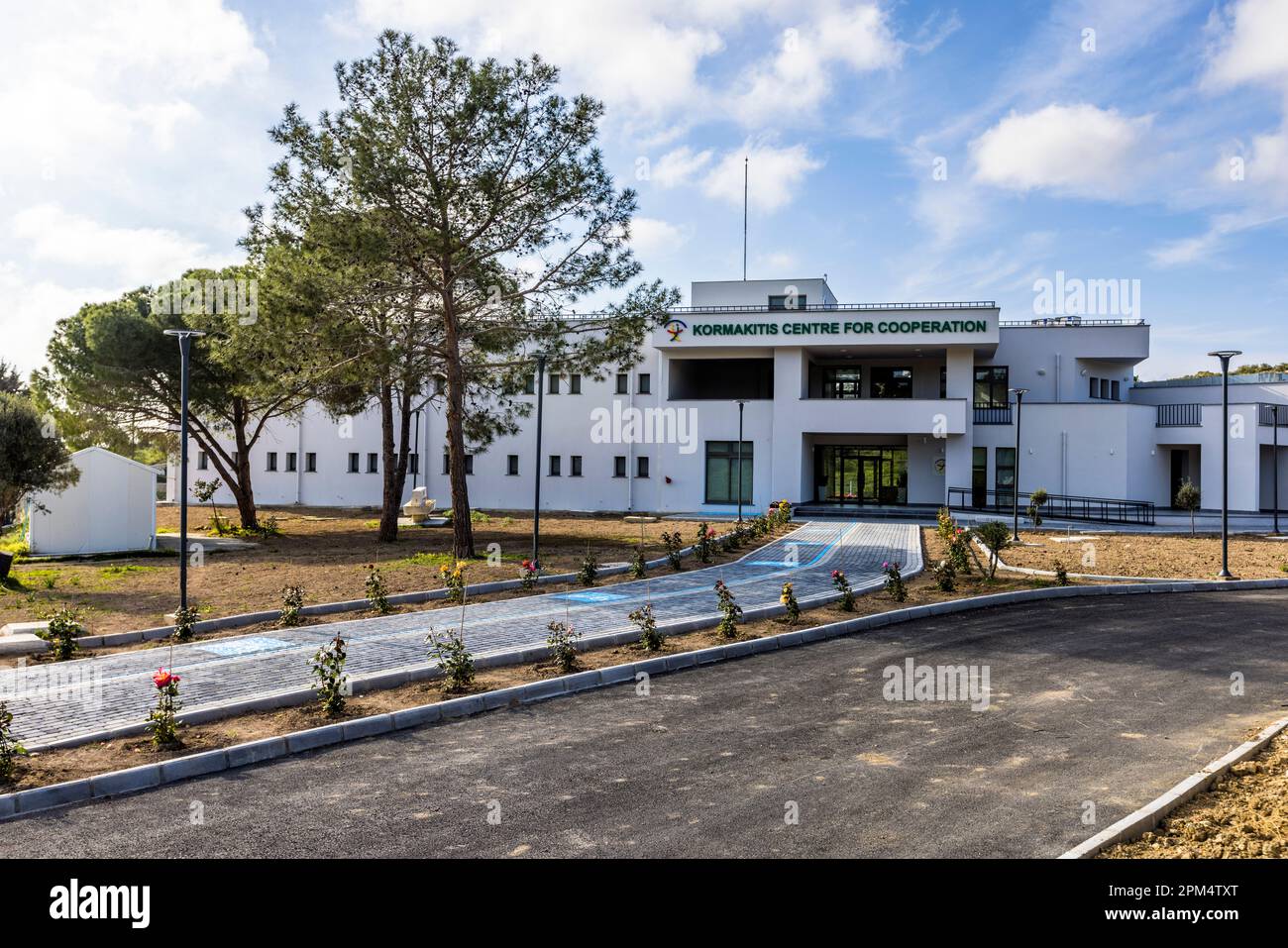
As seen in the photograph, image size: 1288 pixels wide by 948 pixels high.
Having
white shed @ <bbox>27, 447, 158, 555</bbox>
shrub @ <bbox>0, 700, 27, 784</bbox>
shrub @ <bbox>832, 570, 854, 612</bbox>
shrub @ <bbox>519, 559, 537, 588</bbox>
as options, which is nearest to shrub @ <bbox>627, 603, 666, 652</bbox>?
shrub @ <bbox>832, 570, 854, 612</bbox>

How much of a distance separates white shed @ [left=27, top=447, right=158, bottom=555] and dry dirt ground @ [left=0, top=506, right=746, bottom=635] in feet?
4.83

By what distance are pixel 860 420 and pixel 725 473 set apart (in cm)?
606

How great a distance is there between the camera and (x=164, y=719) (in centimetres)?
757

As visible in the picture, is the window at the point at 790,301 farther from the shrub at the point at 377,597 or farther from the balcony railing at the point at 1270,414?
the shrub at the point at 377,597

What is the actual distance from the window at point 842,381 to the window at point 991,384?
520cm

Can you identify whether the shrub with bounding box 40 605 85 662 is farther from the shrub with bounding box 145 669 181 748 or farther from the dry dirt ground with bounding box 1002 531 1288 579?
the dry dirt ground with bounding box 1002 531 1288 579

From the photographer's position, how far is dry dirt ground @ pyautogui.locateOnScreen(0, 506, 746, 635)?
594 inches

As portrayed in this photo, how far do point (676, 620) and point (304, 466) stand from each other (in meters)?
36.6

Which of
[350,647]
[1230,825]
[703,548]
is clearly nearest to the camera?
[1230,825]

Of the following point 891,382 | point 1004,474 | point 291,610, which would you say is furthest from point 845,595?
point 891,382

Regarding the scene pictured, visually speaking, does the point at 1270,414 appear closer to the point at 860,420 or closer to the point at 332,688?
the point at 860,420

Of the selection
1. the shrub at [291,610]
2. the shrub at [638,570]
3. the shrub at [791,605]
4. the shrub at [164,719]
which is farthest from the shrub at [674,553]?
the shrub at [164,719]

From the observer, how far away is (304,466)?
4528 cm
